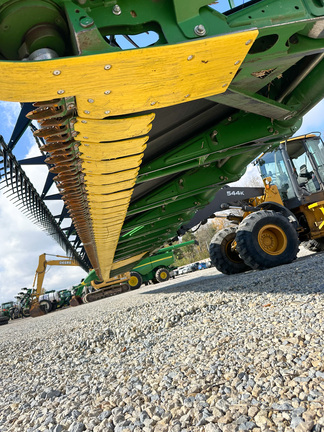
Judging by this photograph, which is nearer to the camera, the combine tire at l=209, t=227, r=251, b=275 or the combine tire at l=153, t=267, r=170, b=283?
the combine tire at l=209, t=227, r=251, b=275

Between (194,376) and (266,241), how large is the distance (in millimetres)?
4602

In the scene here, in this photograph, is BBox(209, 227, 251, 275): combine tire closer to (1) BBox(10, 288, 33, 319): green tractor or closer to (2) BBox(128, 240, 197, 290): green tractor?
(2) BBox(128, 240, 197, 290): green tractor

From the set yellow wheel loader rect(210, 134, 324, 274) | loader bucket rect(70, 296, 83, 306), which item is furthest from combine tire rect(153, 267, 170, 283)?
yellow wheel loader rect(210, 134, 324, 274)

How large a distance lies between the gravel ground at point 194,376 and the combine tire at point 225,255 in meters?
3.98

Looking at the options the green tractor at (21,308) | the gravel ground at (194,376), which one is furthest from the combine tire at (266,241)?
the green tractor at (21,308)

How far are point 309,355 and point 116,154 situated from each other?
1.60 m

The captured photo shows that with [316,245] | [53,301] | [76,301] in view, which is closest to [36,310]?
[76,301]

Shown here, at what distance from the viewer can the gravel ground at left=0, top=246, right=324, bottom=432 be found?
121 cm

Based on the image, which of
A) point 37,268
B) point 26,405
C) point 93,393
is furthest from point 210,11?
point 37,268

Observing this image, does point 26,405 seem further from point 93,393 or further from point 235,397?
point 235,397

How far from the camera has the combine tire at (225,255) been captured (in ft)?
22.5

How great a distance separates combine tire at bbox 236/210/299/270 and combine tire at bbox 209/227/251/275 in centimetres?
119

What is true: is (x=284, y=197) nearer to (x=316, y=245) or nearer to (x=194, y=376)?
(x=316, y=245)

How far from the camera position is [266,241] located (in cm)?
582
